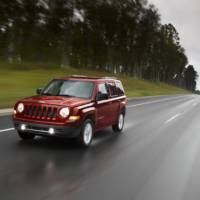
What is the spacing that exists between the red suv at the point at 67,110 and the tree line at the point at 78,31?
155 feet

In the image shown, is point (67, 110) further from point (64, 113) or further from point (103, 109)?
point (103, 109)

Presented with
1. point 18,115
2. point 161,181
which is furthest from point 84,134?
point 161,181

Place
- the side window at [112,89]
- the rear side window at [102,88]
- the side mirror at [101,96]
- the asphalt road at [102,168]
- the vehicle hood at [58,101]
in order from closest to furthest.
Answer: the asphalt road at [102,168] < the vehicle hood at [58,101] < the side mirror at [101,96] < the rear side window at [102,88] < the side window at [112,89]

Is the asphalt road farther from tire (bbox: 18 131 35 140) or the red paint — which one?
the red paint

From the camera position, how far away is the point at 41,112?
446 inches

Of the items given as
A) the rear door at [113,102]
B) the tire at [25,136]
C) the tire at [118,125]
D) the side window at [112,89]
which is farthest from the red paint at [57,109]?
the tire at [118,125]

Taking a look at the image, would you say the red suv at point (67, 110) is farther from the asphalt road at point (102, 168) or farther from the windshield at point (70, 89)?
the asphalt road at point (102, 168)

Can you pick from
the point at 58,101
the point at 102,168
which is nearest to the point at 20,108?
the point at 58,101

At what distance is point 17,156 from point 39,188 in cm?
282

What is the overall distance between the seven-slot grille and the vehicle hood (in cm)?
14

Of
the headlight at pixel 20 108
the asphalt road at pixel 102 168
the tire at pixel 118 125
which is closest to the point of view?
the asphalt road at pixel 102 168

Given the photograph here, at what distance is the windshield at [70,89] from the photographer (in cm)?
1254

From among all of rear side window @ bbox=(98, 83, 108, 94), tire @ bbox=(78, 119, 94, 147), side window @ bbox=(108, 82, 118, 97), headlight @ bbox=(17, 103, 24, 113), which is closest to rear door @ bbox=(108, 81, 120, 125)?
side window @ bbox=(108, 82, 118, 97)

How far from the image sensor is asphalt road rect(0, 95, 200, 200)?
716 centimetres
